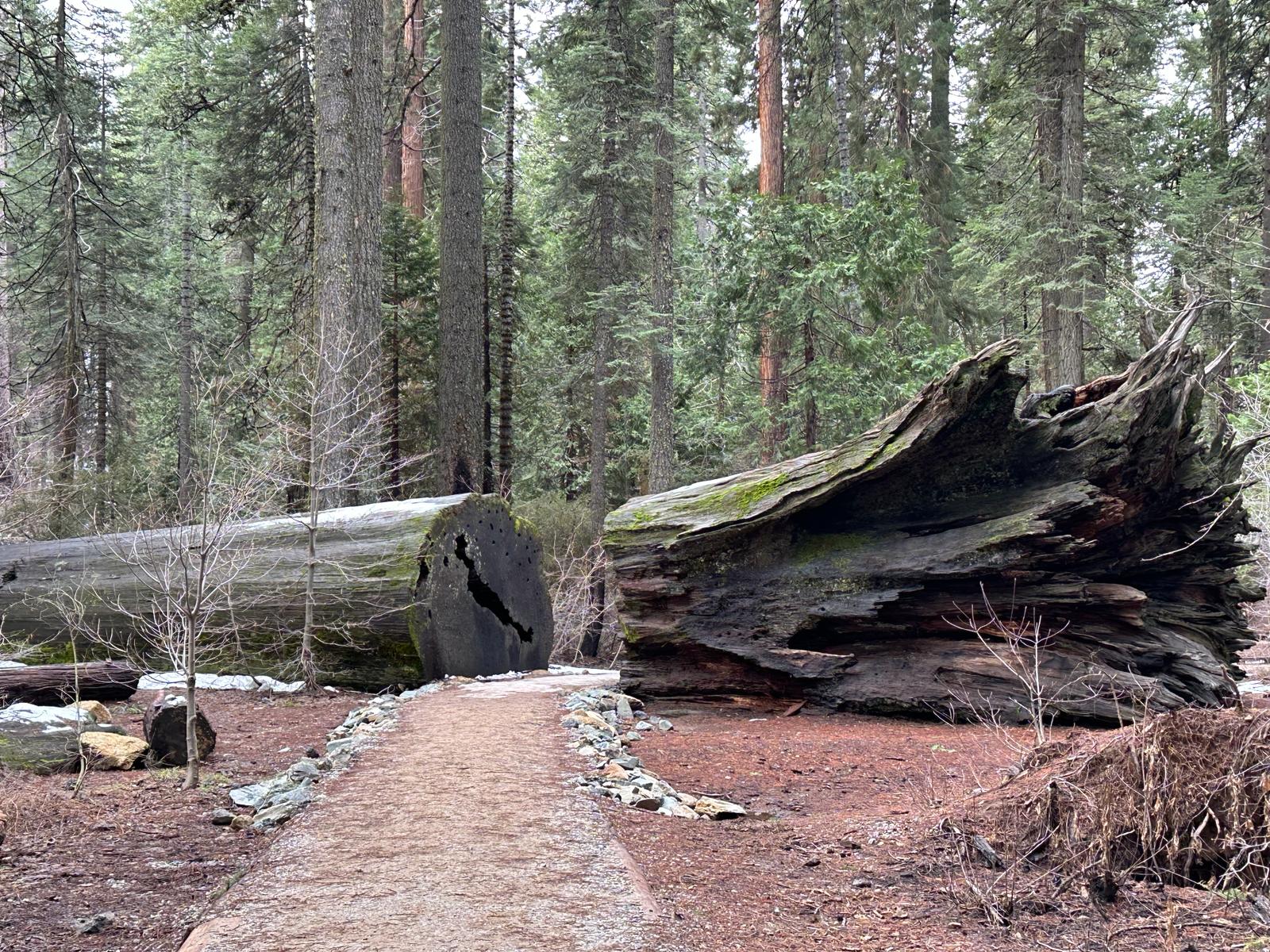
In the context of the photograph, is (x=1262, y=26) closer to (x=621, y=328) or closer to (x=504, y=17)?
(x=621, y=328)

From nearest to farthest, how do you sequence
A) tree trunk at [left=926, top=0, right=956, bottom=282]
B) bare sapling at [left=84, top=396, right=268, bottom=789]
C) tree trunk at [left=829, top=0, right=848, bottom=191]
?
bare sapling at [left=84, top=396, right=268, bottom=789] < tree trunk at [left=829, top=0, right=848, bottom=191] < tree trunk at [left=926, top=0, right=956, bottom=282]

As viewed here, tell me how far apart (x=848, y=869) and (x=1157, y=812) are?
121cm

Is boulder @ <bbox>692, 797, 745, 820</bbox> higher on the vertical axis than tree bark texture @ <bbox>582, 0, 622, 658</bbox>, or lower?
lower

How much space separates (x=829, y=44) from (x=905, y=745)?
1614 centimetres

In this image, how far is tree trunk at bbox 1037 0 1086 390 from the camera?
17266 mm

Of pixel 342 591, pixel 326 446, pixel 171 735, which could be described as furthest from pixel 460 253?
pixel 171 735

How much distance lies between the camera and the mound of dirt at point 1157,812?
10.8 ft

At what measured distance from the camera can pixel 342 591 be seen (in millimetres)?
8602

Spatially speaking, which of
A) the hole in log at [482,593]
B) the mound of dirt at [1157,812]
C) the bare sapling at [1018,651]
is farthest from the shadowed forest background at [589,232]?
the mound of dirt at [1157,812]

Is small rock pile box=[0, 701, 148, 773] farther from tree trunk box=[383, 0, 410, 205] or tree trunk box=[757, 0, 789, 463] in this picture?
tree trunk box=[383, 0, 410, 205]

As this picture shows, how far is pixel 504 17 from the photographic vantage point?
65.4 feet

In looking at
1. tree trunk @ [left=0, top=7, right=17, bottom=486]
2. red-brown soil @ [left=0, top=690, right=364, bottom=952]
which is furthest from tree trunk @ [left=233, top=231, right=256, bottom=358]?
red-brown soil @ [left=0, top=690, right=364, bottom=952]

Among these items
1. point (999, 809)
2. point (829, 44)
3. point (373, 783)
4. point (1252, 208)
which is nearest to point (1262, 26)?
point (1252, 208)

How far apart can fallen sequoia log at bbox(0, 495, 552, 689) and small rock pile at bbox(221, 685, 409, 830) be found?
4.91 ft
